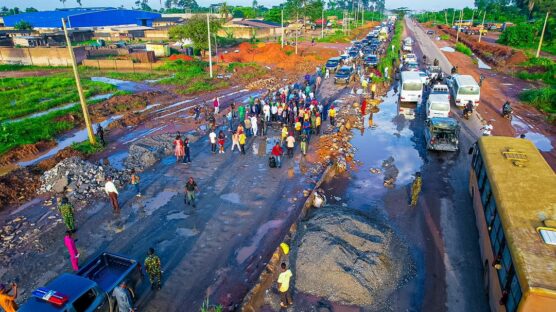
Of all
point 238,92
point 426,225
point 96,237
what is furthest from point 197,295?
Result: point 238,92

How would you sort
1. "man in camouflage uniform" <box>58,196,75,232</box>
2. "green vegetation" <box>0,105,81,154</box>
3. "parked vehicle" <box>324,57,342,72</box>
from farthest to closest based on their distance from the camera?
"parked vehicle" <box>324,57,342,72</box> < "green vegetation" <box>0,105,81,154</box> < "man in camouflage uniform" <box>58,196,75,232</box>

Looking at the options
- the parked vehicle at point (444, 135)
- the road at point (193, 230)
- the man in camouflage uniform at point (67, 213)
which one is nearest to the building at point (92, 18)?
the road at point (193, 230)

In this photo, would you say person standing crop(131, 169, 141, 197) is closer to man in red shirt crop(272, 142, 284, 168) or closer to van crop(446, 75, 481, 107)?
man in red shirt crop(272, 142, 284, 168)

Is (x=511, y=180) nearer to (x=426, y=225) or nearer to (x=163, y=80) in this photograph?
(x=426, y=225)

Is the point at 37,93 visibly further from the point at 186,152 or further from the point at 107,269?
the point at 107,269

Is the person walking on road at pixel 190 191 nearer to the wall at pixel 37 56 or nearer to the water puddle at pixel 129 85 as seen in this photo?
the water puddle at pixel 129 85

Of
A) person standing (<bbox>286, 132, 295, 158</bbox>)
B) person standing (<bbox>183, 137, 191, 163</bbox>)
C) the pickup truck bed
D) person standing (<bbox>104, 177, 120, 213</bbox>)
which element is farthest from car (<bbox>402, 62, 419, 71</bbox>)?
the pickup truck bed
